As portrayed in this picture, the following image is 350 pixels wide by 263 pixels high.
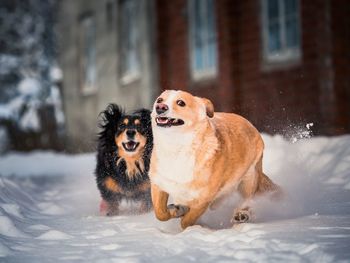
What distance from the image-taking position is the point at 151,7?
14.8 metres

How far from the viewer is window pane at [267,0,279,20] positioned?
1109 centimetres

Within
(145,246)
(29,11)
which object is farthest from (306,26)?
(29,11)

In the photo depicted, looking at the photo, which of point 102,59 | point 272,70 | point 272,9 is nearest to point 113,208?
point 272,70

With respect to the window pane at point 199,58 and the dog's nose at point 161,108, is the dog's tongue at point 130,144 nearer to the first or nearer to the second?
the dog's nose at point 161,108

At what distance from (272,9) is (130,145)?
6883 mm

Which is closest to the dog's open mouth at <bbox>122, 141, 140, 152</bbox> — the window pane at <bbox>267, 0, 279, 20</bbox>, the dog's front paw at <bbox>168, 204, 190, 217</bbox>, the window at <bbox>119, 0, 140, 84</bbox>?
the dog's front paw at <bbox>168, 204, 190, 217</bbox>

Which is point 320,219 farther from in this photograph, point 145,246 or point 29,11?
point 29,11

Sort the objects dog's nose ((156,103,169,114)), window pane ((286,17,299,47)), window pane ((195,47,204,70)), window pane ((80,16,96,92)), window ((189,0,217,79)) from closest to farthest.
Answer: dog's nose ((156,103,169,114)) → window pane ((286,17,299,47)) → window ((189,0,217,79)) → window pane ((195,47,204,70)) → window pane ((80,16,96,92))

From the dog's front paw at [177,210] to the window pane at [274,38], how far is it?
7204mm

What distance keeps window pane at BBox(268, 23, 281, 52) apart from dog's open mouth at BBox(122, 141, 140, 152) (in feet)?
21.1

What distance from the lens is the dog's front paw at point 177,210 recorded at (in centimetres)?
426

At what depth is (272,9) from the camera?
1120 centimetres

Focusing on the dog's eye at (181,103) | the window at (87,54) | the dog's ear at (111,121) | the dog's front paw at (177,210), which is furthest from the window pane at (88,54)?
the dog's eye at (181,103)

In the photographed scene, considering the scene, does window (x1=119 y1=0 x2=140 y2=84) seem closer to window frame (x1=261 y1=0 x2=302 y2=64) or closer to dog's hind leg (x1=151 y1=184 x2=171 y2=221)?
window frame (x1=261 y1=0 x2=302 y2=64)
